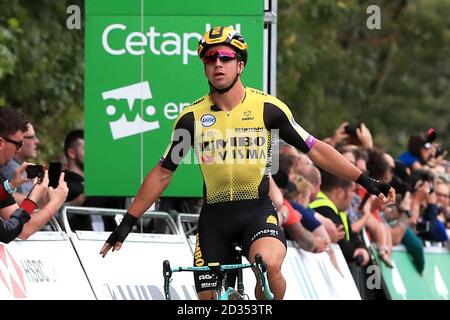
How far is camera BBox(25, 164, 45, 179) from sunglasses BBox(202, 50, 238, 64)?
4.66 feet

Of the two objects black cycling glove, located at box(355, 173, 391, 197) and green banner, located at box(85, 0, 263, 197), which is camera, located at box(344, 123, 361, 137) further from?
black cycling glove, located at box(355, 173, 391, 197)

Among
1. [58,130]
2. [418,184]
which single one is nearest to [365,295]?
[418,184]

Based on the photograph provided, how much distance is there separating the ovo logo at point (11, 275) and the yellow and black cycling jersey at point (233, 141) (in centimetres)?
128

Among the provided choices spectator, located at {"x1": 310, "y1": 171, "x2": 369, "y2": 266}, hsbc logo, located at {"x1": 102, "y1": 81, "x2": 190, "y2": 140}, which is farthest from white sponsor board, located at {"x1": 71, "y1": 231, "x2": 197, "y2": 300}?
spectator, located at {"x1": 310, "y1": 171, "x2": 369, "y2": 266}

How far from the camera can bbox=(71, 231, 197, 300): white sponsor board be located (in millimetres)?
11383

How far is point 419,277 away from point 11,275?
28.2 feet

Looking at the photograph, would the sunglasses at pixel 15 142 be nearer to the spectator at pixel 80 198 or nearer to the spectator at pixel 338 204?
the spectator at pixel 80 198

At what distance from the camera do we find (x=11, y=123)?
11.0m

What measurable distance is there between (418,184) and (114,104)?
19.7 ft

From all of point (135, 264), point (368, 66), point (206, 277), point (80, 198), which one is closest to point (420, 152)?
point (80, 198)

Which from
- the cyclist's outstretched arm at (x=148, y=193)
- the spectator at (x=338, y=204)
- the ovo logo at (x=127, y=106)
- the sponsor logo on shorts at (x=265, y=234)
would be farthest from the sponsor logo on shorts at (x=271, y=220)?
the spectator at (x=338, y=204)

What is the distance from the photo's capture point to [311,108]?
26984 millimetres

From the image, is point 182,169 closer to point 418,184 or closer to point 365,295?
point 365,295

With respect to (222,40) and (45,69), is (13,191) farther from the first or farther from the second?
(45,69)
